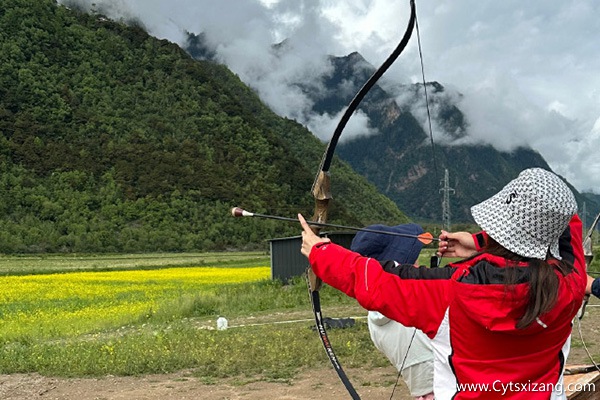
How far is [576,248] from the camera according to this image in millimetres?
2168

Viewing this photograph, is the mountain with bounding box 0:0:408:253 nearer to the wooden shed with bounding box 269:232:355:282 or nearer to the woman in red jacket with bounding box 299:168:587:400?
the wooden shed with bounding box 269:232:355:282

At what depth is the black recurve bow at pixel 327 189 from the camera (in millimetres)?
2877

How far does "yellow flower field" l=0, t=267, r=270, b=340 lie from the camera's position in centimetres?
1309

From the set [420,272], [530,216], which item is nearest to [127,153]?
[420,272]

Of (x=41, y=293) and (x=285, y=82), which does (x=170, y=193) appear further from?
(x=285, y=82)

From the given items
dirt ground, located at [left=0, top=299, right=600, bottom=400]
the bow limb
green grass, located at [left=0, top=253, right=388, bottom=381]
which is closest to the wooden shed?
green grass, located at [left=0, top=253, right=388, bottom=381]

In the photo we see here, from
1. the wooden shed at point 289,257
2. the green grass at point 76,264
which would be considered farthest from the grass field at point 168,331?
the green grass at point 76,264

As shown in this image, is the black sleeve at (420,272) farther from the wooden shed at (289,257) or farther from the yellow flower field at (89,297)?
the wooden shed at (289,257)

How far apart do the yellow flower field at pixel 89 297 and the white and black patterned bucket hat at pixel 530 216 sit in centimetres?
1059

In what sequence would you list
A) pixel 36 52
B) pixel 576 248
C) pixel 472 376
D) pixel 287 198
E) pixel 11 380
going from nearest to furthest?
1. pixel 472 376
2. pixel 576 248
3. pixel 11 380
4. pixel 287 198
5. pixel 36 52

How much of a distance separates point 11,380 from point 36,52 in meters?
79.0

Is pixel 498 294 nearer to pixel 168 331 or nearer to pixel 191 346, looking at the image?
pixel 191 346

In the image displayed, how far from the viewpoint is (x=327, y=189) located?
2910 millimetres

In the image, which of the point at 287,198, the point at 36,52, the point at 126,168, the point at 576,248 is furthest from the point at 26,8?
the point at 576,248
